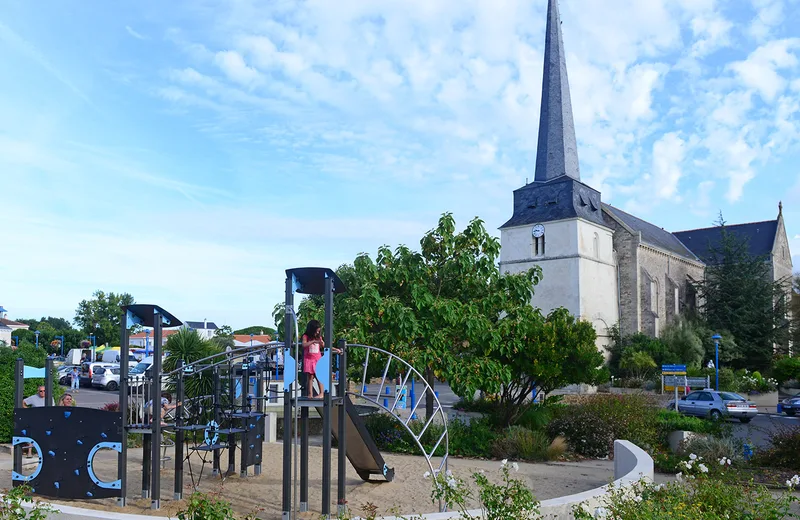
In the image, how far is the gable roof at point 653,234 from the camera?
1992 inches

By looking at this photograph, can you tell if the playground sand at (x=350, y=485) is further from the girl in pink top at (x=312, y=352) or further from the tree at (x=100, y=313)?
the tree at (x=100, y=313)

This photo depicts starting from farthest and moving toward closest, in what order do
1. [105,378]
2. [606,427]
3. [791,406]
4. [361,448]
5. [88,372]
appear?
[88,372] < [105,378] < [791,406] < [606,427] < [361,448]

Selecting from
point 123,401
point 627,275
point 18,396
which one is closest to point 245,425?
point 123,401

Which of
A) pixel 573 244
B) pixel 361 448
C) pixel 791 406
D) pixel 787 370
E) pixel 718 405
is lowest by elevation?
pixel 791 406

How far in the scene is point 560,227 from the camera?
45.1 metres

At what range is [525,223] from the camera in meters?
47.0

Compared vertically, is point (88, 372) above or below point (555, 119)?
→ below

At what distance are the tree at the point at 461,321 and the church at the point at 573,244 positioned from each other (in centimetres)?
2817

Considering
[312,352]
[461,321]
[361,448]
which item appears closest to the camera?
[312,352]

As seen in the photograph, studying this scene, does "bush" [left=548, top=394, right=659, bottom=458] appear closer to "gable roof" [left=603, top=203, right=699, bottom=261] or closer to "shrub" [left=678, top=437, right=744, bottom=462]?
"shrub" [left=678, top=437, right=744, bottom=462]

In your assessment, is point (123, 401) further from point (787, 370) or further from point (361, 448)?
point (787, 370)

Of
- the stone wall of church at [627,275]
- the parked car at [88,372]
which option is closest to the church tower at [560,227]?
the stone wall of church at [627,275]

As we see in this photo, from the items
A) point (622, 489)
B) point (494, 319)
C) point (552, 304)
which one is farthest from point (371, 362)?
point (552, 304)

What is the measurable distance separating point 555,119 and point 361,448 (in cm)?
4219
